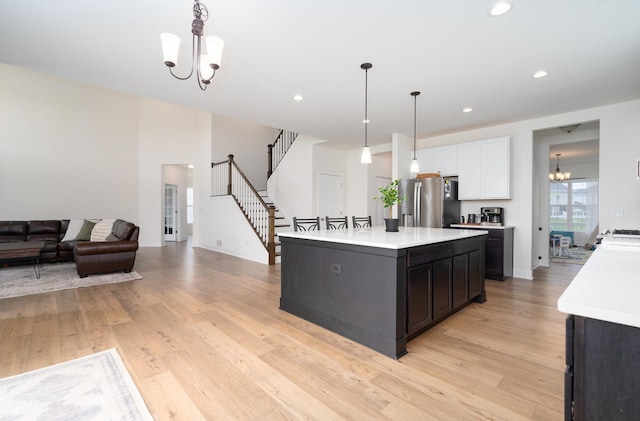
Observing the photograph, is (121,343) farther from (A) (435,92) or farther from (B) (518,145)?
(B) (518,145)

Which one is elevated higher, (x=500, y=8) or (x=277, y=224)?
(x=500, y=8)

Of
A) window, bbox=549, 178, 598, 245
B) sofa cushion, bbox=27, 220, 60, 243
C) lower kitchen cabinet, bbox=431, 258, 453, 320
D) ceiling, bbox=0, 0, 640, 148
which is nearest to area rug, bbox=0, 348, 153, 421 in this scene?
lower kitchen cabinet, bbox=431, 258, 453, 320

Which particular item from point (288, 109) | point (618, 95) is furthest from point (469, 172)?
point (288, 109)

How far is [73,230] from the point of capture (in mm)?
6027

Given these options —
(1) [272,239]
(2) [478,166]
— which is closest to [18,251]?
(1) [272,239]

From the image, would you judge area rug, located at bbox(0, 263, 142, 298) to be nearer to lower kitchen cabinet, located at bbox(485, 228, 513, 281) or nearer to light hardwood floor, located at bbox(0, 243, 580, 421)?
light hardwood floor, located at bbox(0, 243, 580, 421)

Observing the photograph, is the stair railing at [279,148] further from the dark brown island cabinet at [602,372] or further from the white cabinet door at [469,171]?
the dark brown island cabinet at [602,372]

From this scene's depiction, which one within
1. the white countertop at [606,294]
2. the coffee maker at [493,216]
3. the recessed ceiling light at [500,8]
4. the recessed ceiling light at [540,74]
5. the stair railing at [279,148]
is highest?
the stair railing at [279,148]

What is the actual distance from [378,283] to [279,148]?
22.5ft

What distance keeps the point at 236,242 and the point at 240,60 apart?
4.68 meters

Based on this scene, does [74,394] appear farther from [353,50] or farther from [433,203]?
[433,203]

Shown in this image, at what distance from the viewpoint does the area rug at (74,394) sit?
1606mm

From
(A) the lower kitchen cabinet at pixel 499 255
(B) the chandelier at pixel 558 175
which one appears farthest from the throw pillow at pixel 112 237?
(B) the chandelier at pixel 558 175

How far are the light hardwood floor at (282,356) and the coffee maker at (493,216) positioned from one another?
1.55 metres
